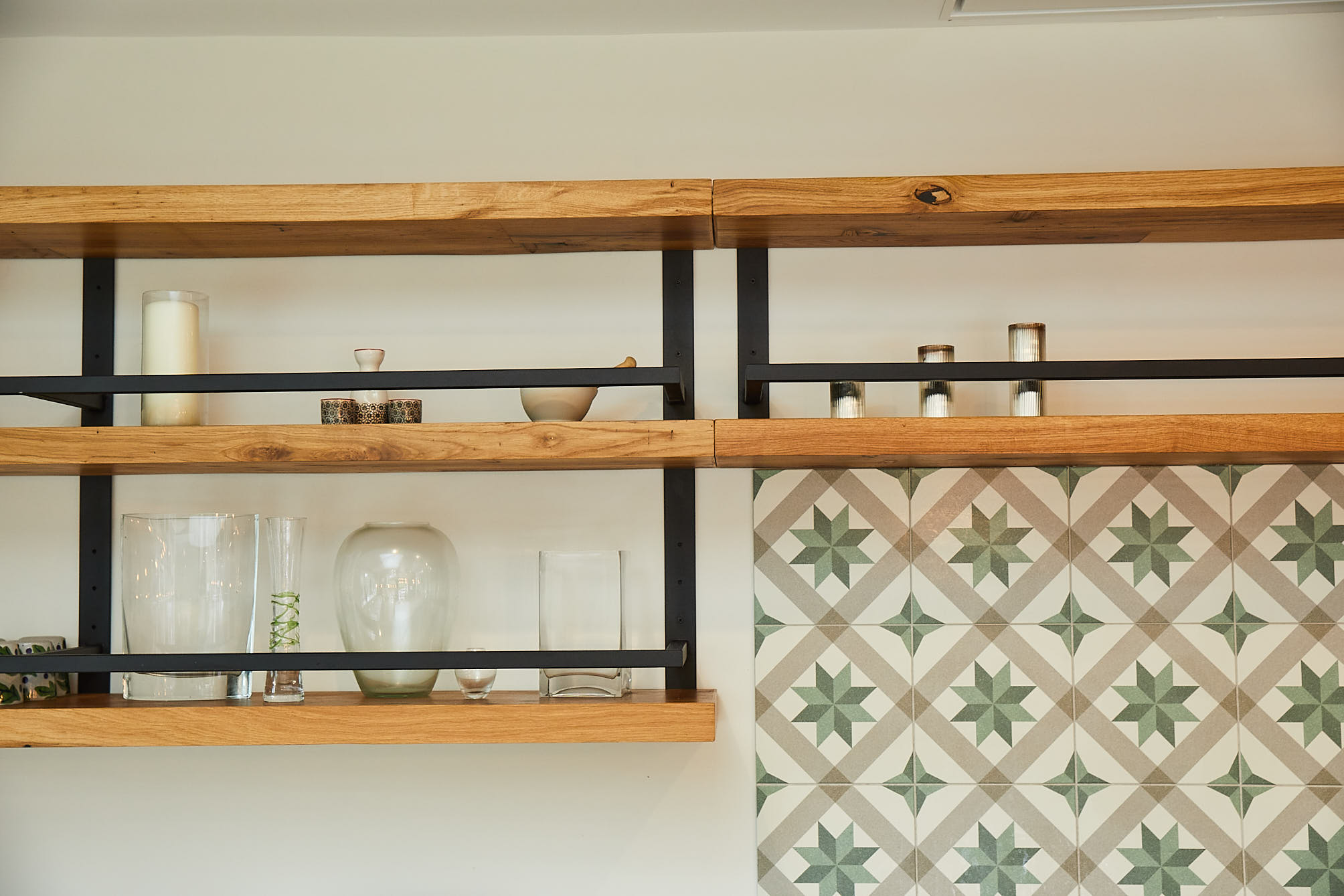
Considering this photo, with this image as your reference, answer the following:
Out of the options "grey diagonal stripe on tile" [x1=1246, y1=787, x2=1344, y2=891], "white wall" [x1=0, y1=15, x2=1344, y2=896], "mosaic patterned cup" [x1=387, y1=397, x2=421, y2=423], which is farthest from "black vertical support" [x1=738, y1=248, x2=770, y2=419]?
"grey diagonal stripe on tile" [x1=1246, y1=787, x2=1344, y2=891]

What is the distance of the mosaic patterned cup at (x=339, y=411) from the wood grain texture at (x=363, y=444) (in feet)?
0.24

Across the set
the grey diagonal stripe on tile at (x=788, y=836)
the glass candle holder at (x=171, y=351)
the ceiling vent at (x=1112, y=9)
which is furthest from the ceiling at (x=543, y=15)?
the grey diagonal stripe on tile at (x=788, y=836)

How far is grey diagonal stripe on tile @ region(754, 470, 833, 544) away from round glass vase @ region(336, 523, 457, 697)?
1.58ft

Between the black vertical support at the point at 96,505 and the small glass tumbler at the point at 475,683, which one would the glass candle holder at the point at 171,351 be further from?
the small glass tumbler at the point at 475,683

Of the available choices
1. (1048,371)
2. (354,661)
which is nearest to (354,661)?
(354,661)

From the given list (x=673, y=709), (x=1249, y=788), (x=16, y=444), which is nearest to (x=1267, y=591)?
(x=1249, y=788)

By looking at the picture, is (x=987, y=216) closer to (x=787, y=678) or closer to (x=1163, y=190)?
(x=1163, y=190)

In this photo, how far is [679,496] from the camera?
1.60m

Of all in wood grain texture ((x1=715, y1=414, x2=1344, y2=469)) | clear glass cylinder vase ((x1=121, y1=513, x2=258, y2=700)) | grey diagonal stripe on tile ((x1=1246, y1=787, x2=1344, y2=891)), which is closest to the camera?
wood grain texture ((x1=715, y1=414, x2=1344, y2=469))

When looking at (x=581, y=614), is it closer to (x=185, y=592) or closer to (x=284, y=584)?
(x=284, y=584)

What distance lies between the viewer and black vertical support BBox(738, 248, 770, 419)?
62.4 inches

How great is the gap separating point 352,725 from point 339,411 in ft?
1.40

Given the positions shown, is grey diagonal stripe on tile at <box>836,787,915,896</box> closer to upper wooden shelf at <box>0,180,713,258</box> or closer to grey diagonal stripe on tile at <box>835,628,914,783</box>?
grey diagonal stripe on tile at <box>835,628,914,783</box>

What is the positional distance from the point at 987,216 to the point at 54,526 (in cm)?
148
